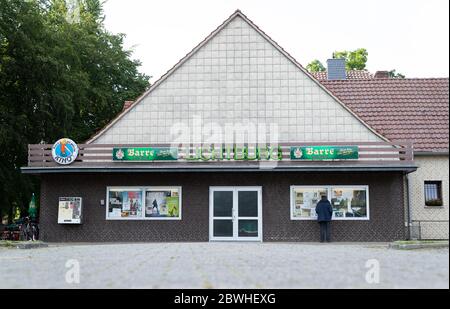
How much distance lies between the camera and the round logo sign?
24.0 m

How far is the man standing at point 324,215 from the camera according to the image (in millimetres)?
22859

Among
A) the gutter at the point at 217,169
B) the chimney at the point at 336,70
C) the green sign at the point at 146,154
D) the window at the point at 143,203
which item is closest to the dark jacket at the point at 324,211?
the gutter at the point at 217,169

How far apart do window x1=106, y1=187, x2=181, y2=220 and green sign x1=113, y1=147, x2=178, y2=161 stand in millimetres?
Result: 1218

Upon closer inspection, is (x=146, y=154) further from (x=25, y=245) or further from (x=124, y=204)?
(x=25, y=245)

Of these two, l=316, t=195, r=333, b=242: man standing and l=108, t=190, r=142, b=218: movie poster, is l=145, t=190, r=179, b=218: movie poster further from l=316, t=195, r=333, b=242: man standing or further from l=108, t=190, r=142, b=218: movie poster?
l=316, t=195, r=333, b=242: man standing

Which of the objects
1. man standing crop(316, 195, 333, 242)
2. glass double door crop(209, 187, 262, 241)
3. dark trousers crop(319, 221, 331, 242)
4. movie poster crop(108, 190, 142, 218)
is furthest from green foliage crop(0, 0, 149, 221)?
dark trousers crop(319, 221, 331, 242)

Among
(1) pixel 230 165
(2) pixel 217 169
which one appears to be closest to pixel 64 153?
(2) pixel 217 169

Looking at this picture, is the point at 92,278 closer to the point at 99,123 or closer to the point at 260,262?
the point at 260,262

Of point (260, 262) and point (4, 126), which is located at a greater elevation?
point (4, 126)

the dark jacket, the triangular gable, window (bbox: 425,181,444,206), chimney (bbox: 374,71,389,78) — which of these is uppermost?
chimney (bbox: 374,71,389,78)

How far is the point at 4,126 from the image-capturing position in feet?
99.6

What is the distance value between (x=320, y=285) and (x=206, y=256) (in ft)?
18.5
